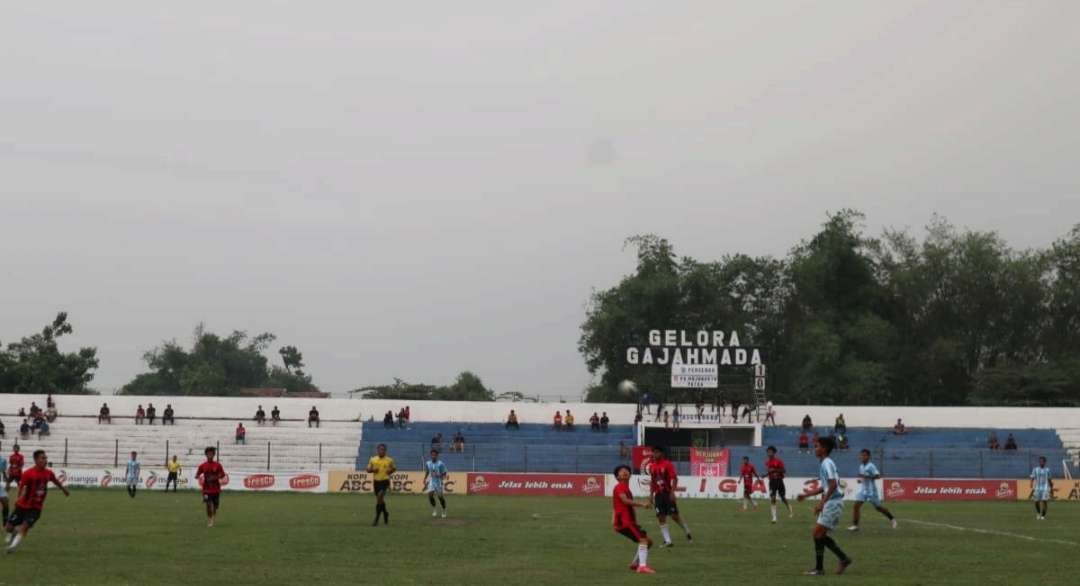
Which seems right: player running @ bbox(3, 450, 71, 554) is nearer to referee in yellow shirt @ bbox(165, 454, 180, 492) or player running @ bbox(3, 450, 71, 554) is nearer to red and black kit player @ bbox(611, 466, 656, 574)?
red and black kit player @ bbox(611, 466, 656, 574)

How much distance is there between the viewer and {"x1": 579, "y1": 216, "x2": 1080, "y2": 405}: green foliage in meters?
102

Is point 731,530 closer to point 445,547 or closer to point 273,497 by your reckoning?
point 445,547

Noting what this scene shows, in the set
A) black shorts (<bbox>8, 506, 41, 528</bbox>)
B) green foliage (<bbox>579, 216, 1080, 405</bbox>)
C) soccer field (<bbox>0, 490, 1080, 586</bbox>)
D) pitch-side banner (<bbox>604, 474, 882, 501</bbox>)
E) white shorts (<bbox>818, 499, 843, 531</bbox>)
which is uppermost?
green foliage (<bbox>579, 216, 1080, 405</bbox>)

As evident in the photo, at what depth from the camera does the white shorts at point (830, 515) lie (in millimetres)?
19812

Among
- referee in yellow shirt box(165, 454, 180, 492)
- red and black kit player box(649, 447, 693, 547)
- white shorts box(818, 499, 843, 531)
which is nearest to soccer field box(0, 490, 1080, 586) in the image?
red and black kit player box(649, 447, 693, 547)

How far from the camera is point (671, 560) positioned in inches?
890

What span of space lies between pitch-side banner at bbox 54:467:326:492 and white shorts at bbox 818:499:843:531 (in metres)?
38.7

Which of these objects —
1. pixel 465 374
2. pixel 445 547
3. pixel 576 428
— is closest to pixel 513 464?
pixel 576 428

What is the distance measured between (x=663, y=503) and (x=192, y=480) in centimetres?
3605

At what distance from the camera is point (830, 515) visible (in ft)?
65.4

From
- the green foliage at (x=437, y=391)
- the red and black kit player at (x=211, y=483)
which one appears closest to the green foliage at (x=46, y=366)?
the green foliage at (x=437, y=391)

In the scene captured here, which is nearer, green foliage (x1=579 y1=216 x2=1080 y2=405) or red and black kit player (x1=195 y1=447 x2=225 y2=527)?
red and black kit player (x1=195 y1=447 x2=225 y2=527)

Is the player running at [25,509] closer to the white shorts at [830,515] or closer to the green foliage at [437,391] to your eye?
the white shorts at [830,515]

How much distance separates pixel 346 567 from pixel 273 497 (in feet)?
101
